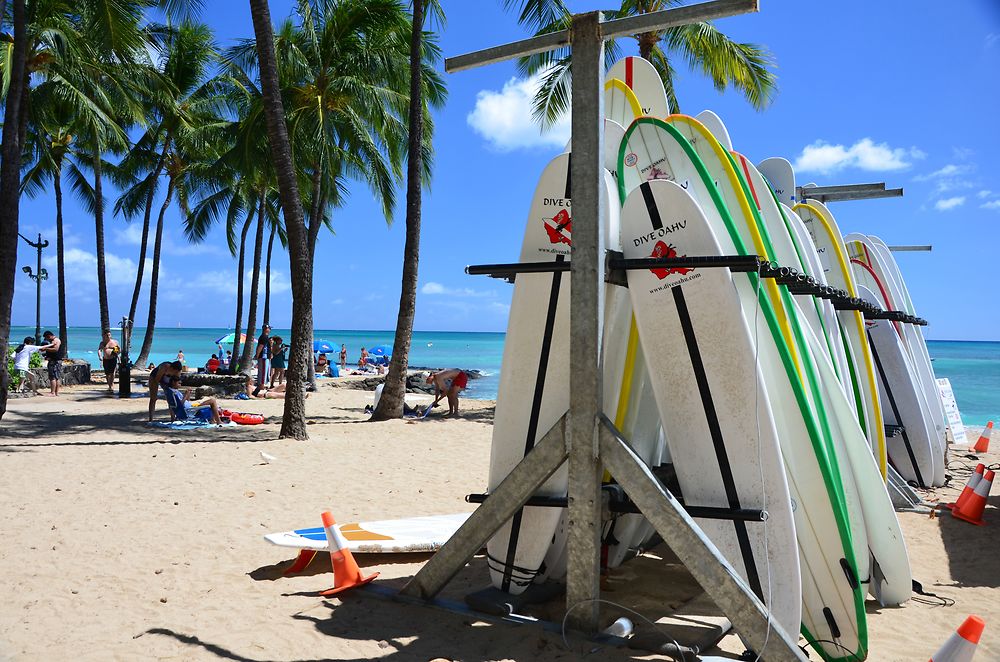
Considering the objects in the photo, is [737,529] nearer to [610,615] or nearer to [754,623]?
[754,623]

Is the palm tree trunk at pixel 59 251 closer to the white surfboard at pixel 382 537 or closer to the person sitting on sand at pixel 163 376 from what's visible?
the person sitting on sand at pixel 163 376

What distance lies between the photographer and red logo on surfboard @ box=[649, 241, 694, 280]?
334cm

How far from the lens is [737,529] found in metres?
3.21

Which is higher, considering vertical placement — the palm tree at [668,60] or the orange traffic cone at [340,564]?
the palm tree at [668,60]

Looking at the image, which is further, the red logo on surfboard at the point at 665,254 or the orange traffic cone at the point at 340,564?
the orange traffic cone at the point at 340,564

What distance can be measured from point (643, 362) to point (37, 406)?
12.7 m

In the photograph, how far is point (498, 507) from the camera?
3.39 meters

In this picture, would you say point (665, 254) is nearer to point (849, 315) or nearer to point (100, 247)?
point (849, 315)

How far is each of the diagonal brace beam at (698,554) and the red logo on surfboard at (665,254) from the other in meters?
0.75

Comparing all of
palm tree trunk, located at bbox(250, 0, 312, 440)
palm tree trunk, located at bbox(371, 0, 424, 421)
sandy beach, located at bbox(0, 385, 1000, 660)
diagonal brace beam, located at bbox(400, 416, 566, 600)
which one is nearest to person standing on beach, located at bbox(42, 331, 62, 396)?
sandy beach, located at bbox(0, 385, 1000, 660)

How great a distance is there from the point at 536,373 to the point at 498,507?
2.40 feet

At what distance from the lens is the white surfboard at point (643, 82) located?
5.29 metres

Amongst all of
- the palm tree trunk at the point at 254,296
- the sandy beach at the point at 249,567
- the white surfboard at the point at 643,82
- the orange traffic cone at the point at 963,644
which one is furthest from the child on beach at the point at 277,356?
the orange traffic cone at the point at 963,644

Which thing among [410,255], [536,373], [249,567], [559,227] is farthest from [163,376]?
[559,227]
